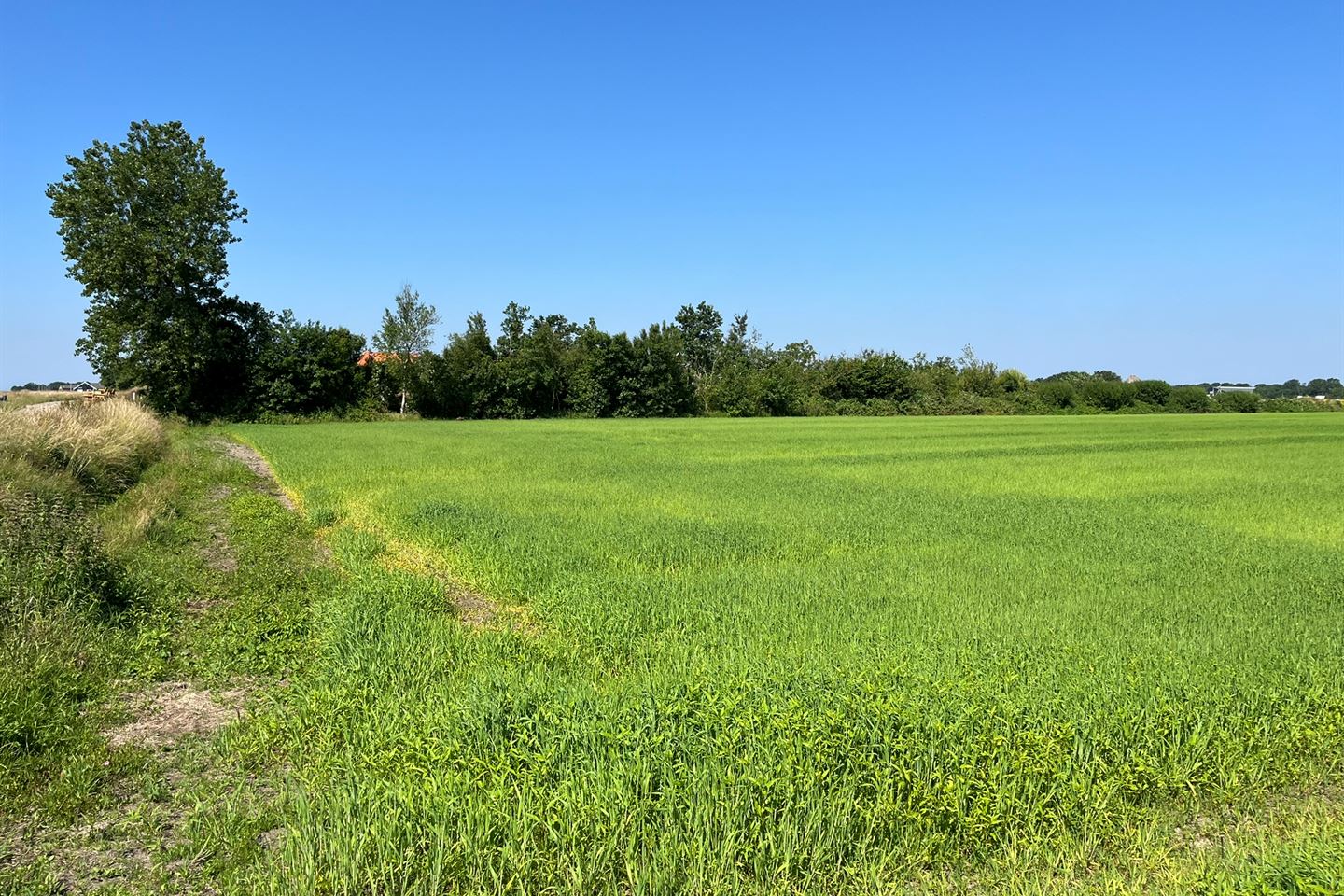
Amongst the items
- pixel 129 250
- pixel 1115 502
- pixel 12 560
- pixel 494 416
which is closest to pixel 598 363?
pixel 494 416

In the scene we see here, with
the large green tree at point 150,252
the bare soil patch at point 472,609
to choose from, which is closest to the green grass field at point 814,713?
the bare soil patch at point 472,609

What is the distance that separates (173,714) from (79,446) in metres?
11.7

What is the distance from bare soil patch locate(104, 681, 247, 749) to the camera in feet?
14.7

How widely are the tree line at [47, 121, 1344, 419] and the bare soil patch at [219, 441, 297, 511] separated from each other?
16121mm

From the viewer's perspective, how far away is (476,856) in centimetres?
305

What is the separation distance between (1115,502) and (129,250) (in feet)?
154

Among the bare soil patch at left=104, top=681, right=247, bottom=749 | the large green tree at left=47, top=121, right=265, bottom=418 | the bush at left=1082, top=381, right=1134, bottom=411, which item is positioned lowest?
the bare soil patch at left=104, top=681, right=247, bottom=749

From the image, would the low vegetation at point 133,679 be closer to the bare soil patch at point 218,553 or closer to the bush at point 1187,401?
the bare soil patch at point 218,553

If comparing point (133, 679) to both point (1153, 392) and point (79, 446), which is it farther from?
point (1153, 392)

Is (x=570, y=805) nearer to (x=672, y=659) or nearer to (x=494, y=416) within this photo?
(x=672, y=659)

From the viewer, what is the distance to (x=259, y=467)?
864 inches

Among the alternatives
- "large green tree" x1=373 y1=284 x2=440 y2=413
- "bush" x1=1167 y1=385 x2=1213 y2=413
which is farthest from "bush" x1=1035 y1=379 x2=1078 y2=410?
"large green tree" x1=373 y1=284 x2=440 y2=413

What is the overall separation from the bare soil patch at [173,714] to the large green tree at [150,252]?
143ft

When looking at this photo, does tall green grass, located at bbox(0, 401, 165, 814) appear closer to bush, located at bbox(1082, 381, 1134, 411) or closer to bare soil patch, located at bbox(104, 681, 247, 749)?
bare soil patch, located at bbox(104, 681, 247, 749)
